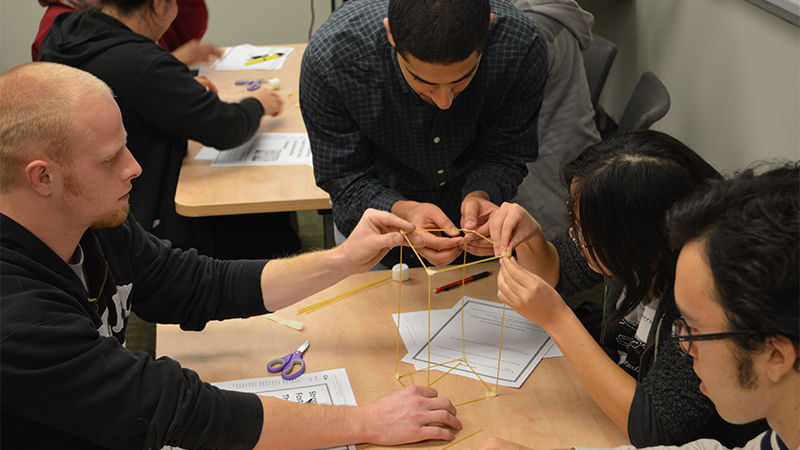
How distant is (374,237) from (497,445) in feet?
2.08

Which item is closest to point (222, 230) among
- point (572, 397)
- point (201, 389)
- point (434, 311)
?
point (434, 311)

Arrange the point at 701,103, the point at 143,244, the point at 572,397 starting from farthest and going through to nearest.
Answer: the point at 701,103
the point at 143,244
the point at 572,397

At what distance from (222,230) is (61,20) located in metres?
1.01

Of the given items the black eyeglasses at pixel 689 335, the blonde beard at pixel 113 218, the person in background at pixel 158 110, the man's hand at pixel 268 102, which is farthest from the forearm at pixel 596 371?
the man's hand at pixel 268 102

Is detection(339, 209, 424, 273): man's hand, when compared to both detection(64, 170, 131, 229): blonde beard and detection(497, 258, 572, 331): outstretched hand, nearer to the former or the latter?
detection(497, 258, 572, 331): outstretched hand

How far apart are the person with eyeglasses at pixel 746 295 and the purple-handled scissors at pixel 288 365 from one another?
82 centimetres

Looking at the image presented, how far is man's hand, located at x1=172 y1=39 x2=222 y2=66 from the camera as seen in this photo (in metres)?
3.18

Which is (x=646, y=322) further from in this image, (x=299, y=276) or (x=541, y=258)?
(x=299, y=276)

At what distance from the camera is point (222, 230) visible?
2689 millimetres

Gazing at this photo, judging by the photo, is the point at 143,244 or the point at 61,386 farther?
the point at 143,244

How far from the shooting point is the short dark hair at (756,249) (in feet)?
2.88

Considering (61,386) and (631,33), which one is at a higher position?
(631,33)

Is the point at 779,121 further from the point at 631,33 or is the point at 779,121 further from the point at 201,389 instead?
the point at 201,389

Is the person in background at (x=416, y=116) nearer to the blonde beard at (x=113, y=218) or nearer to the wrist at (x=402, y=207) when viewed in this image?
the wrist at (x=402, y=207)
